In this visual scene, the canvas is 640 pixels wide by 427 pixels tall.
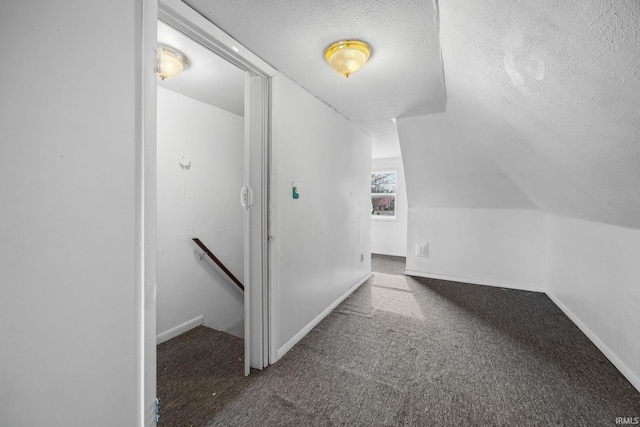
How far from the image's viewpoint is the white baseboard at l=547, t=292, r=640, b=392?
5.39 feet

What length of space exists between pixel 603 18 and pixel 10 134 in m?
1.64

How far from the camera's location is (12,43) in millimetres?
732

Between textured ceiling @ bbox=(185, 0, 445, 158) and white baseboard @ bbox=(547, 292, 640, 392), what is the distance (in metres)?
2.31

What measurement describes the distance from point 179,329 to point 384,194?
14.9 feet

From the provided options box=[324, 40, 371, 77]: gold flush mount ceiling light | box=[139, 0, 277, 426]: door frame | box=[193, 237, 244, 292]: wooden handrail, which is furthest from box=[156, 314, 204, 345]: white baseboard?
box=[324, 40, 371, 77]: gold flush mount ceiling light

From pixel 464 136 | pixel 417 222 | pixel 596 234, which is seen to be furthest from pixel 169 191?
pixel 596 234

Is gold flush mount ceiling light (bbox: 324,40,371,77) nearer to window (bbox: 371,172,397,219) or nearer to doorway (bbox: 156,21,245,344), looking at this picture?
doorway (bbox: 156,21,245,344)

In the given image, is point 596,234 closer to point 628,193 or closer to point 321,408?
point 628,193

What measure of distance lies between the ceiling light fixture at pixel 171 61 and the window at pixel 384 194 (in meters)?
4.50

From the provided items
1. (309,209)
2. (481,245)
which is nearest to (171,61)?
(309,209)

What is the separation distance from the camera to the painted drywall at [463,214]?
306 centimetres

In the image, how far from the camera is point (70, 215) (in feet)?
2.82

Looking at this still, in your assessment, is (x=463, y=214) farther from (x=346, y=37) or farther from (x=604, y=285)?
(x=346, y=37)

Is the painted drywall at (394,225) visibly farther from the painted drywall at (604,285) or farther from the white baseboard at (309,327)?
the painted drywall at (604,285)
